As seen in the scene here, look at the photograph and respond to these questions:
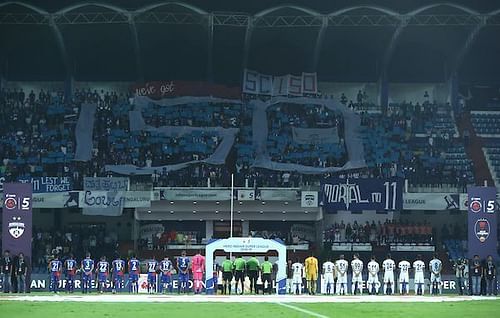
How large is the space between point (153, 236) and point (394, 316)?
28.7 m

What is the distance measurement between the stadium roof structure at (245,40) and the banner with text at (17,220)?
15.3 meters

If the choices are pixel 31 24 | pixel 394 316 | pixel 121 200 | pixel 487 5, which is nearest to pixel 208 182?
pixel 121 200

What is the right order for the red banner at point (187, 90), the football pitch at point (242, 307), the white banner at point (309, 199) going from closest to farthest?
the football pitch at point (242, 307) < the white banner at point (309, 199) < the red banner at point (187, 90)

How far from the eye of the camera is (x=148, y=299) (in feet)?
93.9

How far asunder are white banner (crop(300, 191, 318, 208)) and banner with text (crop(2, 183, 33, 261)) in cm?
1606

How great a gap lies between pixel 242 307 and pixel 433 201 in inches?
952

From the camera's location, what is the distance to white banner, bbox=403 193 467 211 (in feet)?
152

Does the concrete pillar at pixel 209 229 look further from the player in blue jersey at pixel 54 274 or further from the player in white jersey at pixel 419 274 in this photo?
the player in white jersey at pixel 419 274

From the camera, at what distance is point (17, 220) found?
3397cm

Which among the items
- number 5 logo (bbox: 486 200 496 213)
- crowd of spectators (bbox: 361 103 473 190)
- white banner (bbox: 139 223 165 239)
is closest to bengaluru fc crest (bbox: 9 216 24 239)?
white banner (bbox: 139 223 165 239)

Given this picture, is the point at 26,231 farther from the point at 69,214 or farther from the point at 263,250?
the point at 69,214

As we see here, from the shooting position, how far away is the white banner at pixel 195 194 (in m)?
46.2

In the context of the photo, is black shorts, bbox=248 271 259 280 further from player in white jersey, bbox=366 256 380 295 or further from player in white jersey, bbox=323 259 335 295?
player in white jersey, bbox=366 256 380 295

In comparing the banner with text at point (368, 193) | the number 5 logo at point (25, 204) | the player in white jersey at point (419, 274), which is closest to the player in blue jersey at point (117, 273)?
the number 5 logo at point (25, 204)
